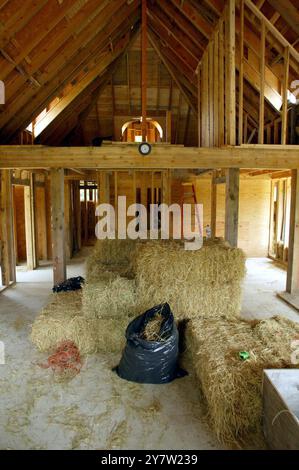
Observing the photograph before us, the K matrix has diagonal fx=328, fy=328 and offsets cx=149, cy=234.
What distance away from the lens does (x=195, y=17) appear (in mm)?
5605

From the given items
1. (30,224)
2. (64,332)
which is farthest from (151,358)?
(30,224)

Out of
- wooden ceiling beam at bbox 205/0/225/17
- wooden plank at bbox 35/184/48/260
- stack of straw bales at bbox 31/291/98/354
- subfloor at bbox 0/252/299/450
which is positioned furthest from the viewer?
wooden plank at bbox 35/184/48/260

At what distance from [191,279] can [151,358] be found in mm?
1078

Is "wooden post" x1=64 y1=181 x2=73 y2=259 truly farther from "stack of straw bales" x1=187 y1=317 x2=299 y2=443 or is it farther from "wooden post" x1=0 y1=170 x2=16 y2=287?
"stack of straw bales" x1=187 y1=317 x2=299 y2=443

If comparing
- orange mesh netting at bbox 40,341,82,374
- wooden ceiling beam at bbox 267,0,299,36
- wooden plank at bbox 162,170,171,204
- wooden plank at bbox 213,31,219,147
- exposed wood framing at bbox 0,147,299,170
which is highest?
wooden ceiling beam at bbox 267,0,299,36

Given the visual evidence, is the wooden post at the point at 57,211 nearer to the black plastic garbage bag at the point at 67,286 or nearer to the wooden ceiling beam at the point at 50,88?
the black plastic garbage bag at the point at 67,286

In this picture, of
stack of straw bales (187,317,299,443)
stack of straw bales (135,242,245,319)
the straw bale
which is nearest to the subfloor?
stack of straw bales (187,317,299,443)

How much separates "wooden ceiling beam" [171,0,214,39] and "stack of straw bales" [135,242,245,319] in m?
4.09

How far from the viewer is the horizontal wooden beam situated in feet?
17.3

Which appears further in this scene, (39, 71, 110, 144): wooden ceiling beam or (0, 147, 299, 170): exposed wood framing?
(39, 71, 110, 144): wooden ceiling beam

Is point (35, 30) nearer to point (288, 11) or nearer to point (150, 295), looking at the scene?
point (288, 11)
